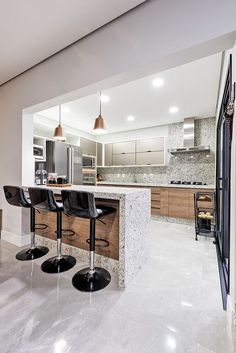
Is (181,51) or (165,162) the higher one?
(181,51)

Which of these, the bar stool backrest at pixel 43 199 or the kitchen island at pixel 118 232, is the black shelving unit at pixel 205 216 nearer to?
the kitchen island at pixel 118 232

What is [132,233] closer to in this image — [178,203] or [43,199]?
[43,199]

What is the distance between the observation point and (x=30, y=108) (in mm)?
2750

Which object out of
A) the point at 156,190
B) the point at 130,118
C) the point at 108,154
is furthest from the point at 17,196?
the point at 108,154

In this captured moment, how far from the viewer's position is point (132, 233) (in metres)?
2.01

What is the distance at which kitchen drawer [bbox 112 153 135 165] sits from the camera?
18.7ft

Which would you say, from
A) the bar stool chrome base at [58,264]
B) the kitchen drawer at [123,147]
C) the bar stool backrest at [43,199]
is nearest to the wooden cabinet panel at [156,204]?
the kitchen drawer at [123,147]

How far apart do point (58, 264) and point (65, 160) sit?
2950mm

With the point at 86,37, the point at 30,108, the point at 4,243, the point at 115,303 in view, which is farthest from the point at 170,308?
the point at 30,108

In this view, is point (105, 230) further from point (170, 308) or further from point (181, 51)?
point (181, 51)

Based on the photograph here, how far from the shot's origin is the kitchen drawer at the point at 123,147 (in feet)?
18.8

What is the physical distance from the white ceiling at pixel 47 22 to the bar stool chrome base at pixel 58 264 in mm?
2660

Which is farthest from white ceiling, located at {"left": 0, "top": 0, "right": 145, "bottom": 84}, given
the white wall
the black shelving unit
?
the black shelving unit

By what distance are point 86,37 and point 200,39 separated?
4.26 feet
